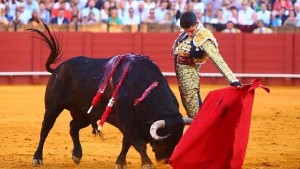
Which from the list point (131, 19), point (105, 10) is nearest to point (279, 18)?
point (131, 19)

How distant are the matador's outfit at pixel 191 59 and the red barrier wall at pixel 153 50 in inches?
425

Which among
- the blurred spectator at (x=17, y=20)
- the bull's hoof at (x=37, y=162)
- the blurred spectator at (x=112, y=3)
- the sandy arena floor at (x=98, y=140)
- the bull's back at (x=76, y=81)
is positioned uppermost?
the blurred spectator at (x=112, y=3)

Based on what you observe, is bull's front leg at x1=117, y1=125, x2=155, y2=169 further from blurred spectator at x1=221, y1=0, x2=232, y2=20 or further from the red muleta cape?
blurred spectator at x1=221, y1=0, x2=232, y2=20

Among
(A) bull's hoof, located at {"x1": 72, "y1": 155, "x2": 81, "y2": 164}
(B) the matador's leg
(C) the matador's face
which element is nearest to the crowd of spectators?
(A) bull's hoof, located at {"x1": 72, "y1": 155, "x2": 81, "y2": 164}

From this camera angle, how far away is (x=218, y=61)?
20.7ft

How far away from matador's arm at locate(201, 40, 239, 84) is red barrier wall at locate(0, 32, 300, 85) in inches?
434

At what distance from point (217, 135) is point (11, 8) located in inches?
426

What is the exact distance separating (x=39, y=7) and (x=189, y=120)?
10.3m

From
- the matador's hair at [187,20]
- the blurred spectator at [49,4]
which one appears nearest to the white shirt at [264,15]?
the blurred spectator at [49,4]

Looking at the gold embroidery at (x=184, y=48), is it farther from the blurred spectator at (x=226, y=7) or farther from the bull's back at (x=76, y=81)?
the blurred spectator at (x=226, y=7)

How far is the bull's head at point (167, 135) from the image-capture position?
6.31m

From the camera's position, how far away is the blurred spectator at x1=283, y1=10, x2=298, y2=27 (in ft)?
54.8

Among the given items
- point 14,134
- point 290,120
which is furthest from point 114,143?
point 290,120

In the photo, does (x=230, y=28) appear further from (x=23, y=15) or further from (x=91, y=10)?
(x=23, y=15)
